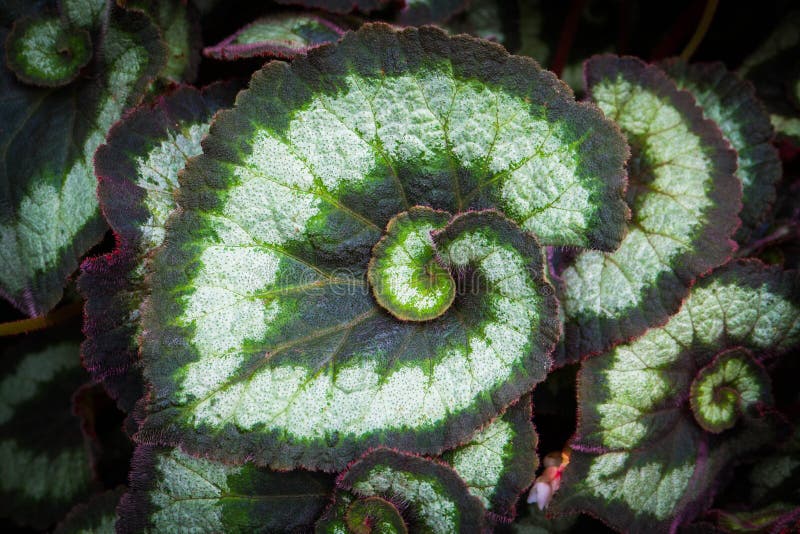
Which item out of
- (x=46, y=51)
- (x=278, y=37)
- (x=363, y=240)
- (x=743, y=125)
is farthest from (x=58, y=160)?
(x=743, y=125)

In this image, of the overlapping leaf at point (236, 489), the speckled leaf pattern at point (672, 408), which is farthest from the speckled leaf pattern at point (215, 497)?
the speckled leaf pattern at point (672, 408)

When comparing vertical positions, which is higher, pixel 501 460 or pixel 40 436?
pixel 501 460

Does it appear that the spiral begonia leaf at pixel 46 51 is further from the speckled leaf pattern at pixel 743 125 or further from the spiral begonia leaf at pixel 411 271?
the speckled leaf pattern at pixel 743 125

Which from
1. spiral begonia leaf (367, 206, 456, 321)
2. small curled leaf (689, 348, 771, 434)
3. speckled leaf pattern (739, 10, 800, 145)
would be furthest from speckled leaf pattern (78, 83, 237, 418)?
speckled leaf pattern (739, 10, 800, 145)

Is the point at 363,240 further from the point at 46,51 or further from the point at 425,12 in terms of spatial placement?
the point at 46,51

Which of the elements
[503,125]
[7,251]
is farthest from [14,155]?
[503,125]
